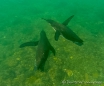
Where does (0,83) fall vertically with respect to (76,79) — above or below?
below

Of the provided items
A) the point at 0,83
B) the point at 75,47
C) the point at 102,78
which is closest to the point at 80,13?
the point at 75,47

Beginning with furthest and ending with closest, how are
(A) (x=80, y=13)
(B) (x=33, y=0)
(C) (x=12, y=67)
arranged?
→ (B) (x=33, y=0), (A) (x=80, y=13), (C) (x=12, y=67)

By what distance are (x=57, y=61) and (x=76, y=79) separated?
5.23 ft

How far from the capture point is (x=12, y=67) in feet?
28.0

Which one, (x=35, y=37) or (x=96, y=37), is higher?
(x=96, y=37)

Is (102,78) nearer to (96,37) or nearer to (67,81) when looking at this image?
(67,81)

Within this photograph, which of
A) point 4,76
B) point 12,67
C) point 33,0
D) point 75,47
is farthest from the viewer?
point 33,0

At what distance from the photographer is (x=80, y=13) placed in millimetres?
16312

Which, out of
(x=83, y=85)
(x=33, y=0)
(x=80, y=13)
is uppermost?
(x=83, y=85)

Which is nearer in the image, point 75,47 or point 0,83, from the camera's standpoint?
point 0,83

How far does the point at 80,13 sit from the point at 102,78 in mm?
10242

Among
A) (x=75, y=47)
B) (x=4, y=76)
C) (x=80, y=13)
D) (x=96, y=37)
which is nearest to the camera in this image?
(x=4, y=76)

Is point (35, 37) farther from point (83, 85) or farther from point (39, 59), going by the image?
point (83, 85)

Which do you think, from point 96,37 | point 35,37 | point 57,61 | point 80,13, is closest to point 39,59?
point 57,61
